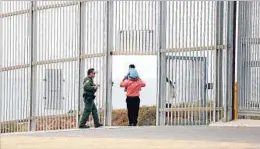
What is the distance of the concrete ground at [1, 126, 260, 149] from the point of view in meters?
10.8

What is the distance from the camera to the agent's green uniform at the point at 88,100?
→ 16.4 m

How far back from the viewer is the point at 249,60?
51.3ft

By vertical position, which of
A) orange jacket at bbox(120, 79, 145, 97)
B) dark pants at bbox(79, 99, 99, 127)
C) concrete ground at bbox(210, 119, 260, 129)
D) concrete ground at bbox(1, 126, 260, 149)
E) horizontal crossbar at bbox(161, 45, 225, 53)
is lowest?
concrete ground at bbox(1, 126, 260, 149)

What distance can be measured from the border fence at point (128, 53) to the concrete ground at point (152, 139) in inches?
66.1

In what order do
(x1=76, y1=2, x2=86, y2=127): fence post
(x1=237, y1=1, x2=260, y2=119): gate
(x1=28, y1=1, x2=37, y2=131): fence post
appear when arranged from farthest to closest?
(x1=28, y1=1, x2=37, y2=131): fence post
(x1=76, y1=2, x2=86, y2=127): fence post
(x1=237, y1=1, x2=260, y2=119): gate

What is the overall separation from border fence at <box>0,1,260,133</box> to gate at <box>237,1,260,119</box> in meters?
0.02

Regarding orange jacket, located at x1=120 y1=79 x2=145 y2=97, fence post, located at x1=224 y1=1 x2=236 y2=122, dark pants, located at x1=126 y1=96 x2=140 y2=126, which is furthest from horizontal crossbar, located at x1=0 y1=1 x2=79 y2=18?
fence post, located at x1=224 y1=1 x2=236 y2=122

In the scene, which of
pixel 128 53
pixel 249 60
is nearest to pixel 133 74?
pixel 128 53

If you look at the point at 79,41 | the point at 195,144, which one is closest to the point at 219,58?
the point at 79,41

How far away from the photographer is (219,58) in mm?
15789

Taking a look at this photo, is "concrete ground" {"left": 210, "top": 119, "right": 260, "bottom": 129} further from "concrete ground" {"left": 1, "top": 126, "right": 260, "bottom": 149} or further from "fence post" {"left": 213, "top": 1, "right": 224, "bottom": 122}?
"concrete ground" {"left": 1, "top": 126, "right": 260, "bottom": 149}

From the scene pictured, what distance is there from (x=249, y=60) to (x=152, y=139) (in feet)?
15.6

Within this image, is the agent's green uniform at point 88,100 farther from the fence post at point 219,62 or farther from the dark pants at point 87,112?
the fence post at point 219,62

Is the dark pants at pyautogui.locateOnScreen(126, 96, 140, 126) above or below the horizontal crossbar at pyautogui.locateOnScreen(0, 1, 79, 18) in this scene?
below
